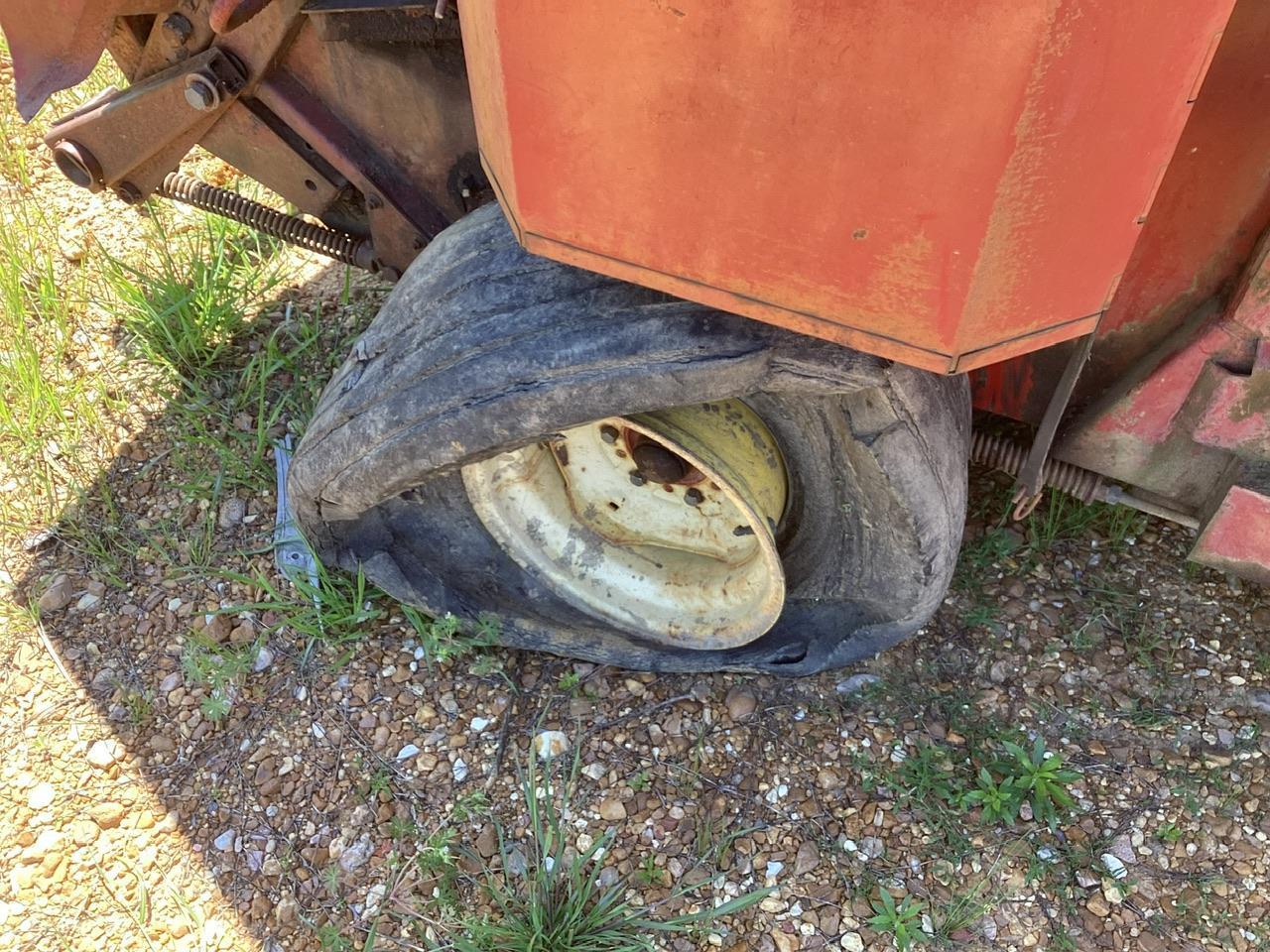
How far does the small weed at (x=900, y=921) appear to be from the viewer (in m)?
1.52

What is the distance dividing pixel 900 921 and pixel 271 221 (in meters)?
1.75

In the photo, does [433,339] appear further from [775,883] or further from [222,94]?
[775,883]

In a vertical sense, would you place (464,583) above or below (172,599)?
above

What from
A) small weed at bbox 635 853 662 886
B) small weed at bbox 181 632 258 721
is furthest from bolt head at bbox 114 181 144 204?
small weed at bbox 635 853 662 886

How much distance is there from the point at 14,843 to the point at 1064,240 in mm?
1806

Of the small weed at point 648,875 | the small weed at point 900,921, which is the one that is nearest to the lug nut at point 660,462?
the small weed at point 648,875

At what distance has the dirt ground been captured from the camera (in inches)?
62.7

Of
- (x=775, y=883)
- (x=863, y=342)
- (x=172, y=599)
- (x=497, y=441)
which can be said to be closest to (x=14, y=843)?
(x=172, y=599)

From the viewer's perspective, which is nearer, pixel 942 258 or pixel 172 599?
pixel 942 258

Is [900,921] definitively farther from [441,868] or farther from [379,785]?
[379,785]

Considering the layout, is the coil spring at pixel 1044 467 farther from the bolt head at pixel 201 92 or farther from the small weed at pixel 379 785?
the bolt head at pixel 201 92

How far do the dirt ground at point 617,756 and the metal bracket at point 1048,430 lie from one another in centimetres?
41

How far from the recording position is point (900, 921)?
1.54 metres

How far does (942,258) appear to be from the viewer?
0.95 meters
